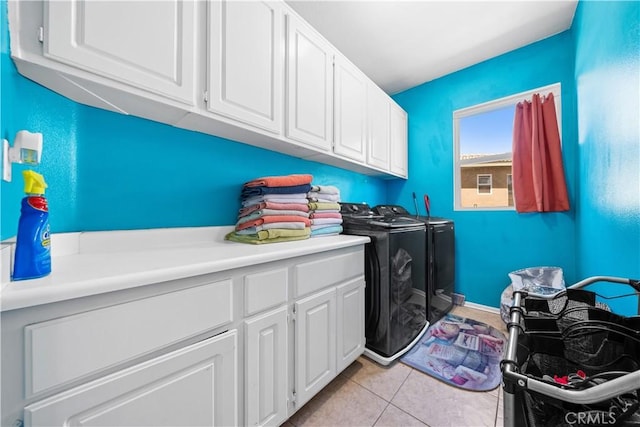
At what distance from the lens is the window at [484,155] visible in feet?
7.36

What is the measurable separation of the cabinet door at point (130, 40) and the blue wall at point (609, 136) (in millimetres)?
1749

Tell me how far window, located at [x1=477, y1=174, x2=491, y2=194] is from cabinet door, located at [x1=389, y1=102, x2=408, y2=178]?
29.6 inches

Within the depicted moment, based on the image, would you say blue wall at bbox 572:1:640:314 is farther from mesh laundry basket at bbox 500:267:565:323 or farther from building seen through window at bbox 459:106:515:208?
building seen through window at bbox 459:106:515:208

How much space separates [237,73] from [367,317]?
163 cm

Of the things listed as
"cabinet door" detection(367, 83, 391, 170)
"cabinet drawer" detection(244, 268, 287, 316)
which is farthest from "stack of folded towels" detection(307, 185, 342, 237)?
"cabinet door" detection(367, 83, 391, 170)

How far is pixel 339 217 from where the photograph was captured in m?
1.64

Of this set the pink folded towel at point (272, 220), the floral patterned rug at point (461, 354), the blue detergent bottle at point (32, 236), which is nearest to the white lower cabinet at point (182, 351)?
the blue detergent bottle at point (32, 236)

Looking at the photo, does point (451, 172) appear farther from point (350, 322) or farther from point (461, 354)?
point (350, 322)

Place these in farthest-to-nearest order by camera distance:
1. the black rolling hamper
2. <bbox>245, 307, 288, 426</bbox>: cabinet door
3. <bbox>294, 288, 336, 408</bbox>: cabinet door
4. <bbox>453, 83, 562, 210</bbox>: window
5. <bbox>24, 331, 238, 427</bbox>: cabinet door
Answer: <bbox>453, 83, 562, 210</bbox>: window
<bbox>294, 288, 336, 408</bbox>: cabinet door
<bbox>245, 307, 288, 426</bbox>: cabinet door
<bbox>24, 331, 238, 427</bbox>: cabinet door
the black rolling hamper

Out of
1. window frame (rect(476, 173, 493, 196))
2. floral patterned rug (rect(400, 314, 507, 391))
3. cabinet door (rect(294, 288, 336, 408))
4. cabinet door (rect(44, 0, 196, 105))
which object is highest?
cabinet door (rect(44, 0, 196, 105))

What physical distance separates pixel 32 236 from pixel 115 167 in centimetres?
55

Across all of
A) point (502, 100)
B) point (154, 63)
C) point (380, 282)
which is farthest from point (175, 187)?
point (502, 100)

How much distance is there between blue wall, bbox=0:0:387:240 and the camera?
0.71m

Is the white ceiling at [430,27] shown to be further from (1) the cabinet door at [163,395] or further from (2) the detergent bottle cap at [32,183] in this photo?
(1) the cabinet door at [163,395]
